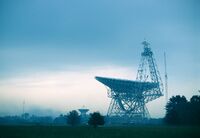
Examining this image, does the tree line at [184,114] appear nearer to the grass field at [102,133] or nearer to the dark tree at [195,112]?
the dark tree at [195,112]

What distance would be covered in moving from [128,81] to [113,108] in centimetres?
1496

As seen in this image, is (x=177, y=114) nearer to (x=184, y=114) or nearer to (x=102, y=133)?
(x=184, y=114)

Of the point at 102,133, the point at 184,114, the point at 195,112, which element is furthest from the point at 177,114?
the point at 102,133

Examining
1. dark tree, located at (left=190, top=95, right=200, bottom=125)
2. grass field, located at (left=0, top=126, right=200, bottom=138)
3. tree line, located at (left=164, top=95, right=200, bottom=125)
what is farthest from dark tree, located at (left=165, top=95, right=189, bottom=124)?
grass field, located at (left=0, top=126, right=200, bottom=138)

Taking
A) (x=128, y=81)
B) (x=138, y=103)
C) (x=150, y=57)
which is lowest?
(x=138, y=103)

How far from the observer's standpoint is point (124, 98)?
86438 mm

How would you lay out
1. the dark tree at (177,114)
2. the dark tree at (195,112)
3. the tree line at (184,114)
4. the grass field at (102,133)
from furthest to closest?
the dark tree at (177,114) < the tree line at (184,114) < the dark tree at (195,112) < the grass field at (102,133)

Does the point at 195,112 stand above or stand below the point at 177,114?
above

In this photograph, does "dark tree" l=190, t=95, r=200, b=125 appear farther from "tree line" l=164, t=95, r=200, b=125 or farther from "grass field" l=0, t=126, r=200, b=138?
"grass field" l=0, t=126, r=200, b=138

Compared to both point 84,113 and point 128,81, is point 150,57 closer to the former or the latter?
point 128,81

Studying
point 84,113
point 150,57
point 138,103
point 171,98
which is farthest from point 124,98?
point 84,113

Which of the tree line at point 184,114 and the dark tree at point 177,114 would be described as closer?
the tree line at point 184,114

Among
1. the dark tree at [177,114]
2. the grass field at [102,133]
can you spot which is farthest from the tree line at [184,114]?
the grass field at [102,133]

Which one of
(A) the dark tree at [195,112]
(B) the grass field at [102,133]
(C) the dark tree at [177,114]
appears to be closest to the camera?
(B) the grass field at [102,133]
